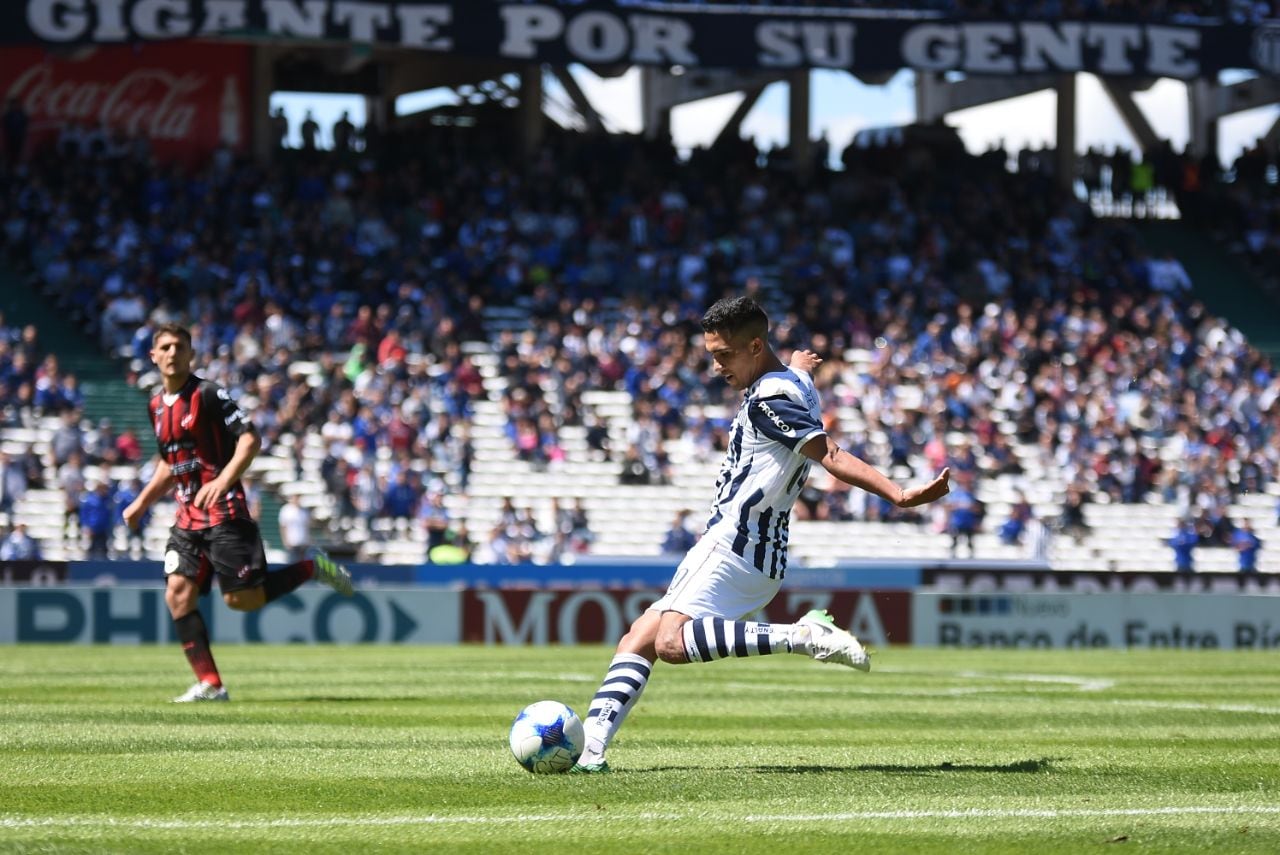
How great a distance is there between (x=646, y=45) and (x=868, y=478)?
3188 cm

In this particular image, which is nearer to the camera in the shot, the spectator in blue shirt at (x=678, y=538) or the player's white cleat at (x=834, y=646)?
the player's white cleat at (x=834, y=646)

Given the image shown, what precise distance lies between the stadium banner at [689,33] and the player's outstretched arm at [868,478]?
97.8ft

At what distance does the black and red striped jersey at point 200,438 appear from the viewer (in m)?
12.9

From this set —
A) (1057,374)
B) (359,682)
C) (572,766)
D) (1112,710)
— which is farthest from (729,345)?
(1057,374)

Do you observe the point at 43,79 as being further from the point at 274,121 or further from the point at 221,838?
the point at 221,838

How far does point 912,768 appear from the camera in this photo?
9203 mm

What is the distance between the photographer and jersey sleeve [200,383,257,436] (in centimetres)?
1283

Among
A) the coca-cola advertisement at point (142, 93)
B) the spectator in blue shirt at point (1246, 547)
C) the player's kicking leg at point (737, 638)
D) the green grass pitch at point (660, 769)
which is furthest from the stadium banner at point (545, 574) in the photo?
the player's kicking leg at point (737, 638)

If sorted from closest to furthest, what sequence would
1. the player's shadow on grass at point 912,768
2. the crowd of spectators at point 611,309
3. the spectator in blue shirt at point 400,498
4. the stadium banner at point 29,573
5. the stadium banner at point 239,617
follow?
the player's shadow on grass at point 912,768 < the stadium banner at point 239,617 < the stadium banner at point 29,573 < the spectator in blue shirt at point 400,498 < the crowd of spectators at point 611,309

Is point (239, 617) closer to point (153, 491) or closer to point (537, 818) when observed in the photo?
point (153, 491)

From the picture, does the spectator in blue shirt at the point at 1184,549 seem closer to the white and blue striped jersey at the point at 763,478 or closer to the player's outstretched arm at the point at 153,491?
the player's outstretched arm at the point at 153,491

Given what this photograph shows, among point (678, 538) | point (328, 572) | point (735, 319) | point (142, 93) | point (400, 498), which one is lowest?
point (678, 538)

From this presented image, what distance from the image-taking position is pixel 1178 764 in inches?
376

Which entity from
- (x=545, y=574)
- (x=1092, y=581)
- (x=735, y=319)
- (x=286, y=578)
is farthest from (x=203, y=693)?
(x=1092, y=581)
